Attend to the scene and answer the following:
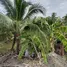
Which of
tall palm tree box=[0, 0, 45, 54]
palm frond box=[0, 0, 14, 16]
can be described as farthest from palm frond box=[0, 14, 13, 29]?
palm frond box=[0, 0, 14, 16]

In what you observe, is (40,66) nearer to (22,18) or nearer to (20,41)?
(20,41)

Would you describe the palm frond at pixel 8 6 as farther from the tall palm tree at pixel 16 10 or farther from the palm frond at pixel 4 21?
the palm frond at pixel 4 21

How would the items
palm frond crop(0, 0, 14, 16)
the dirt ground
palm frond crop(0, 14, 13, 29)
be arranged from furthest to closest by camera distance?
palm frond crop(0, 0, 14, 16), the dirt ground, palm frond crop(0, 14, 13, 29)

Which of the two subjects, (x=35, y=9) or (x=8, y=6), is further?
(x=35, y=9)

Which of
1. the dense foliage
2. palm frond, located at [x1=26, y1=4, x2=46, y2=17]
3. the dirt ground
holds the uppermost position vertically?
palm frond, located at [x1=26, y1=4, x2=46, y2=17]

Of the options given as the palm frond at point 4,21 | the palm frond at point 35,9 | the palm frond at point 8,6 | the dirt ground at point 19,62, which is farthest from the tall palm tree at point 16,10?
the dirt ground at point 19,62

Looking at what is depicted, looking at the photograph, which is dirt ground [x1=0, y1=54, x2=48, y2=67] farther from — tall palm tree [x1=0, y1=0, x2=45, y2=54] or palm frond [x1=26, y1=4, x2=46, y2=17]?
palm frond [x1=26, y1=4, x2=46, y2=17]

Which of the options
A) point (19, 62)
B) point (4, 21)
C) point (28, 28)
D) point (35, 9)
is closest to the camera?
point (4, 21)

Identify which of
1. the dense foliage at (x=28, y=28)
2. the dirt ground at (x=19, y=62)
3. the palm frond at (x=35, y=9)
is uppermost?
the palm frond at (x=35, y=9)

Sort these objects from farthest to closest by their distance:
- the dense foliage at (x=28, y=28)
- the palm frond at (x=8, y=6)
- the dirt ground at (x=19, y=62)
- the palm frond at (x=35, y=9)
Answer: the palm frond at (x=35, y=9), the palm frond at (x=8, y=6), the dense foliage at (x=28, y=28), the dirt ground at (x=19, y=62)

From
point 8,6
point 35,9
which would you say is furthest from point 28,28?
point 8,6

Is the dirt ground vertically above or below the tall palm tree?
below

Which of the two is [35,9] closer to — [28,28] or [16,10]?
[16,10]

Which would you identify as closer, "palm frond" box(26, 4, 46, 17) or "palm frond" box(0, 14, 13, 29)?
"palm frond" box(0, 14, 13, 29)
